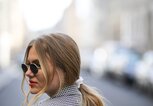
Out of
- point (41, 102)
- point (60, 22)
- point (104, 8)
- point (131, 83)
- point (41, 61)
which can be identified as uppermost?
point (41, 61)

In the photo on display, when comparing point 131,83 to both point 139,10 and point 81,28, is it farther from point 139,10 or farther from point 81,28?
point 81,28

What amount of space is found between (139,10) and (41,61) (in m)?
51.0

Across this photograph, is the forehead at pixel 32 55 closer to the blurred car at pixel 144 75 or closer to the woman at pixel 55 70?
the woman at pixel 55 70

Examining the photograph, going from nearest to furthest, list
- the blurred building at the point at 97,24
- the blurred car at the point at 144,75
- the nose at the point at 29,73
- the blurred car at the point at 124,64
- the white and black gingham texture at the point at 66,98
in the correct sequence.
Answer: the white and black gingham texture at the point at 66,98 → the nose at the point at 29,73 → the blurred car at the point at 144,75 → the blurred car at the point at 124,64 → the blurred building at the point at 97,24

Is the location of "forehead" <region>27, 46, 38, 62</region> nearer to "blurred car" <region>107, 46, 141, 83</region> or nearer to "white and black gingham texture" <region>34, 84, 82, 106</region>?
"white and black gingham texture" <region>34, 84, 82, 106</region>

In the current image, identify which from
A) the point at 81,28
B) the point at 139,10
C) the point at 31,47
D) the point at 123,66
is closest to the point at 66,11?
the point at 81,28

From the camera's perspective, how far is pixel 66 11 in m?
125

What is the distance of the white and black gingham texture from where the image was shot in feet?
8.66

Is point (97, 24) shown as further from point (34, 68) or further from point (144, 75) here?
point (34, 68)

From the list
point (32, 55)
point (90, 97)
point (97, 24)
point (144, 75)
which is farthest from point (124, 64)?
point (97, 24)

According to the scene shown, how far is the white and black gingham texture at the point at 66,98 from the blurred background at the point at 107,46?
14.8 inches

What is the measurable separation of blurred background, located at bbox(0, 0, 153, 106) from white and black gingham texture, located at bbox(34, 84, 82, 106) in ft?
1.24

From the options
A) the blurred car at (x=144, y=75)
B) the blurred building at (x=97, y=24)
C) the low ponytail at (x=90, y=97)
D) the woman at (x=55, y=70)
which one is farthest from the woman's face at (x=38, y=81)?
the blurred building at (x=97, y=24)

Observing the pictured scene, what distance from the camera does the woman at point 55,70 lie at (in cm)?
Result: 266
